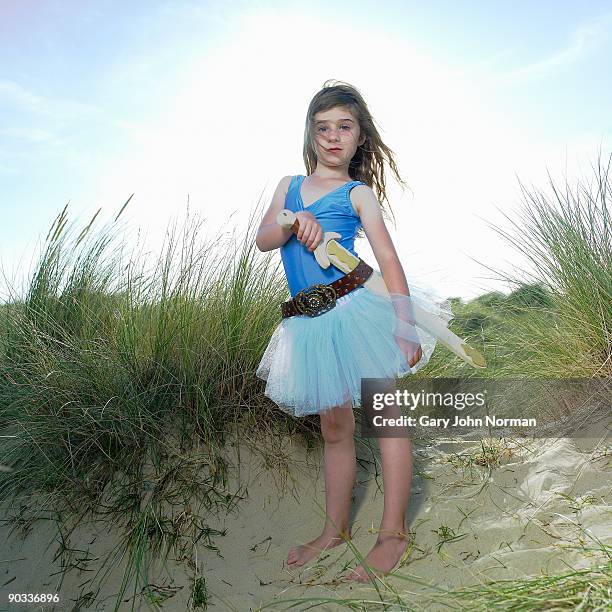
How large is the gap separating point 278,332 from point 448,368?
7.28 ft

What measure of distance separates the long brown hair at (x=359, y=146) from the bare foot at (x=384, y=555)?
1370mm

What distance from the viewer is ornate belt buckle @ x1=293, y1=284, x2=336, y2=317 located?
8.90 feet

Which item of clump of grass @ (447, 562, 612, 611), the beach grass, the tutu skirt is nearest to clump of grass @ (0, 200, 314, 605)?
the beach grass

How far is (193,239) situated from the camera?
3877 mm

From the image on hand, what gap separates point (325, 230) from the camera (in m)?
2.77

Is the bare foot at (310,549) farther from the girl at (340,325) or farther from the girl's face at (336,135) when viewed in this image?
the girl's face at (336,135)

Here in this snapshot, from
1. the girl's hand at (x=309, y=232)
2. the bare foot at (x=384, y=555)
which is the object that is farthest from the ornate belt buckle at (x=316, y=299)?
the bare foot at (x=384, y=555)

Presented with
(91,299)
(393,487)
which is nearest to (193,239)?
(91,299)

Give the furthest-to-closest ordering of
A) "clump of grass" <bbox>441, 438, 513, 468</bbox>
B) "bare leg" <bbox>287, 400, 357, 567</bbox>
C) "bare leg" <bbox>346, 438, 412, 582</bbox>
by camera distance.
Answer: "clump of grass" <bbox>441, 438, 513, 468</bbox>, "bare leg" <bbox>287, 400, 357, 567</bbox>, "bare leg" <bbox>346, 438, 412, 582</bbox>

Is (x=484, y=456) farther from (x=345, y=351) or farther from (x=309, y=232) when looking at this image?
(x=309, y=232)

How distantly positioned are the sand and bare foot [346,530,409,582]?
4 centimetres

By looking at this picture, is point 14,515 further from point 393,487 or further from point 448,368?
point 448,368

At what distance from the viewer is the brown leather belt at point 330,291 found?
271cm

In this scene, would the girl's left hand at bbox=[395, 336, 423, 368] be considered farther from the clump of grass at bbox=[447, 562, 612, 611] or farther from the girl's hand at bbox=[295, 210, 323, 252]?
the clump of grass at bbox=[447, 562, 612, 611]
